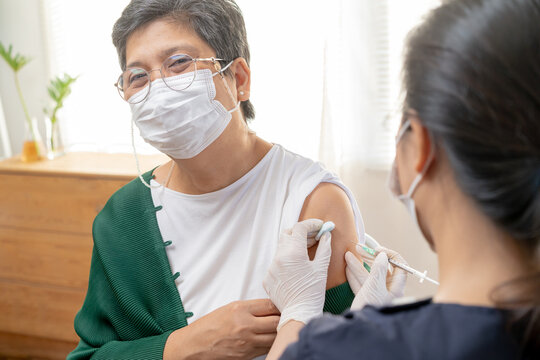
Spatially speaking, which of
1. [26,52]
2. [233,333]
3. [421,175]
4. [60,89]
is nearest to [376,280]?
[233,333]

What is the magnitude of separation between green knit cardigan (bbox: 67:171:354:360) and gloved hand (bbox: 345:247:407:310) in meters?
0.42

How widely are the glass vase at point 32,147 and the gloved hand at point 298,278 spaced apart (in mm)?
1978

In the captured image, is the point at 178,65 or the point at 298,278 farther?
the point at 178,65

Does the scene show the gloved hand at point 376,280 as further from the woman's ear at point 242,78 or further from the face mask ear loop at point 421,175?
the woman's ear at point 242,78

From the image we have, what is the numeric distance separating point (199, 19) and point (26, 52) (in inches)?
81.4

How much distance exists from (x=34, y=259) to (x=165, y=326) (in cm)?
160

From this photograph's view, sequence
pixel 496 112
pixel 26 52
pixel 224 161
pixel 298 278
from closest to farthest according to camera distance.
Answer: pixel 496 112
pixel 298 278
pixel 224 161
pixel 26 52

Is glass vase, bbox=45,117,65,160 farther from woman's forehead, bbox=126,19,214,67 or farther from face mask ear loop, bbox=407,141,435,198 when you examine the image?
face mask ear loop, bbox=407,141,435,198

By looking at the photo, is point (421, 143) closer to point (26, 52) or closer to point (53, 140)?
point (53, 140)

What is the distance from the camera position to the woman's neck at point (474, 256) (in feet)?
2.31

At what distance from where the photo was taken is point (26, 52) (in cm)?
306

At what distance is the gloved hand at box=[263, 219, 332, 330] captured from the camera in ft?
3.85

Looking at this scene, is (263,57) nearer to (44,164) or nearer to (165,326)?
(44,164)

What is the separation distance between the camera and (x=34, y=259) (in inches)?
107
